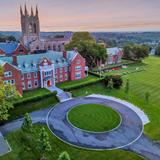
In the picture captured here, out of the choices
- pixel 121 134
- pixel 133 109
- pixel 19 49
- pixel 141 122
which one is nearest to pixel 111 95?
pixel 133 109

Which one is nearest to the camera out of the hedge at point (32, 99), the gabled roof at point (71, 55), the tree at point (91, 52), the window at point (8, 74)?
the hedge at point (32, 99)

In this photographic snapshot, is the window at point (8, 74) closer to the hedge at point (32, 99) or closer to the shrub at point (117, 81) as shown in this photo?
the hedge at point (32, 99)

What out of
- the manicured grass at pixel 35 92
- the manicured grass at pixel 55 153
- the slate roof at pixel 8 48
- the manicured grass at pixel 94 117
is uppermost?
the slate roof at pixel 8 48

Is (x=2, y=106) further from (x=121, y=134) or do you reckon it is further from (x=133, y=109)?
(x=133, y=109)

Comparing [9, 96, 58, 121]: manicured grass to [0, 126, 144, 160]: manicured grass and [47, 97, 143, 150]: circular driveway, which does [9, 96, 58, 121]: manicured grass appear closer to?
[47, 97, 143, 150]: circular driveway

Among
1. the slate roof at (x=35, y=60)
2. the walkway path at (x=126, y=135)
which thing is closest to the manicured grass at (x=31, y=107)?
the walkway path at (x=126, y=135)

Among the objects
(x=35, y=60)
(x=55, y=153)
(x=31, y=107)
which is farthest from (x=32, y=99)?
(x=55, y=153)

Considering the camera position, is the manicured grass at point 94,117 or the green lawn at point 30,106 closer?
the manicured grass at point 94,117
